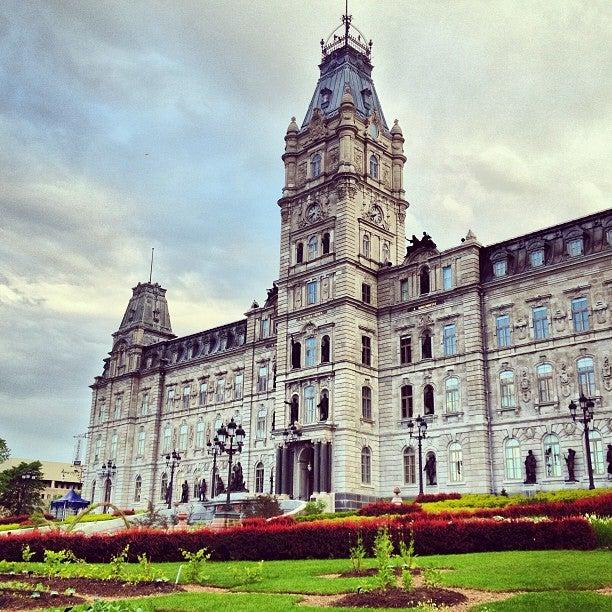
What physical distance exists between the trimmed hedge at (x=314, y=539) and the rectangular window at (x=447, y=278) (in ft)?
96.8

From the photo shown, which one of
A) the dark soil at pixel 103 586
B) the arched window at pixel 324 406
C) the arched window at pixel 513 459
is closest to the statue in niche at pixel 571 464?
the arched window at pixel 513 459

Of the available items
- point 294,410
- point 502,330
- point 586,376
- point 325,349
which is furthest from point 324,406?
point 586,376

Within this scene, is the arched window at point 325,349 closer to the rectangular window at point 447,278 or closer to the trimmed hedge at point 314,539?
the rectangular window at point 447,278

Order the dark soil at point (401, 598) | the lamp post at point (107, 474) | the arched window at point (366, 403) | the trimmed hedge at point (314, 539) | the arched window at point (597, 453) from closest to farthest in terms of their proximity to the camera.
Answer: the dark soil at point (401, 598)
the trimmed hedge at point (314, 539)
the arched window at point (597, 453)
the arched window at point (366, 403)
the lamp post at point (107, 474)

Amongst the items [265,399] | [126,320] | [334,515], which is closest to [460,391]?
[334,515]

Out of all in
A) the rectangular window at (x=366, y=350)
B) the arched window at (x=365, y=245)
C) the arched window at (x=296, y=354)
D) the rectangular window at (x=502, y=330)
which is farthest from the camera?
the arched window at (x=365, y=245)

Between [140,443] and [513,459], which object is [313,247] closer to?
[513,459]

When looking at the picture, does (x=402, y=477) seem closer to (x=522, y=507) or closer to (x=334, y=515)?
(x=334, y=515)

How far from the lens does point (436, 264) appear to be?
51938 mm

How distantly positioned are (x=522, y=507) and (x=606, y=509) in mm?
3050

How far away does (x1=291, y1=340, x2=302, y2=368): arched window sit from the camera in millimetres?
55072

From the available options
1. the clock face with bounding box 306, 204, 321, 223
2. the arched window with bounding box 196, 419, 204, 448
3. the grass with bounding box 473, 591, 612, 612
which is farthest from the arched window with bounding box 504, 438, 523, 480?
the grass with bounding box 473, 591, 612, 612

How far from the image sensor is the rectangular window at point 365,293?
5444cm

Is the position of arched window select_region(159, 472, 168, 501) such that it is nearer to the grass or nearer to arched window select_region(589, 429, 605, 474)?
arched window select_region(589, 429, 605, 474)
